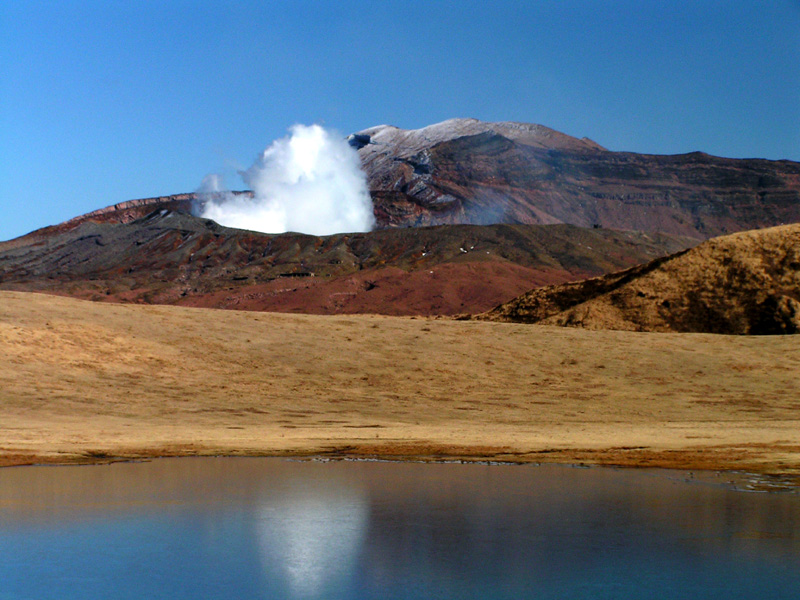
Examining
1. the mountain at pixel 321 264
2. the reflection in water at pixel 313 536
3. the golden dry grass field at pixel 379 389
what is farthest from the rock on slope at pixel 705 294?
the mountain at pixel 321 264

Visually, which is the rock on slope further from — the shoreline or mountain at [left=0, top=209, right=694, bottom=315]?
mountain at [left=0, top=209, right=694, bottom=315]

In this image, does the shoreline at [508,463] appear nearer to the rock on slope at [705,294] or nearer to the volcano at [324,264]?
the rock on slope at [705,294]

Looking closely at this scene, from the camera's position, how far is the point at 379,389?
Answer: 30438mm

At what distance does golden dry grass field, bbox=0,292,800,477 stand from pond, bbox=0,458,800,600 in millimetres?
2982

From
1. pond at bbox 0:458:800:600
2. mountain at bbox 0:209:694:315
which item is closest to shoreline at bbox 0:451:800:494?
pond at bbox 0:458:800:600

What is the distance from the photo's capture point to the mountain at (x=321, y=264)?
11062 cm

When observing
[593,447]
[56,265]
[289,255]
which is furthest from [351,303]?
[593,447]

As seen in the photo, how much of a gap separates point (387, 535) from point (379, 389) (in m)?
18.6

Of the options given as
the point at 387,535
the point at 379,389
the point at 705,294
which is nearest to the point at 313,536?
the point at 387,535

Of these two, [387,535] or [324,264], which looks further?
[324,264]

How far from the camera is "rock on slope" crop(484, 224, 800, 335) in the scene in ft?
140

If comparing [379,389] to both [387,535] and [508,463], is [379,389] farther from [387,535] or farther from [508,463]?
[387,535]

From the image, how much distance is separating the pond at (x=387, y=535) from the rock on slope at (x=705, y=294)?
27.7 metres

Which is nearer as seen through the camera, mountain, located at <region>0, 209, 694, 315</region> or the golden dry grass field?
the golden dry grass field
